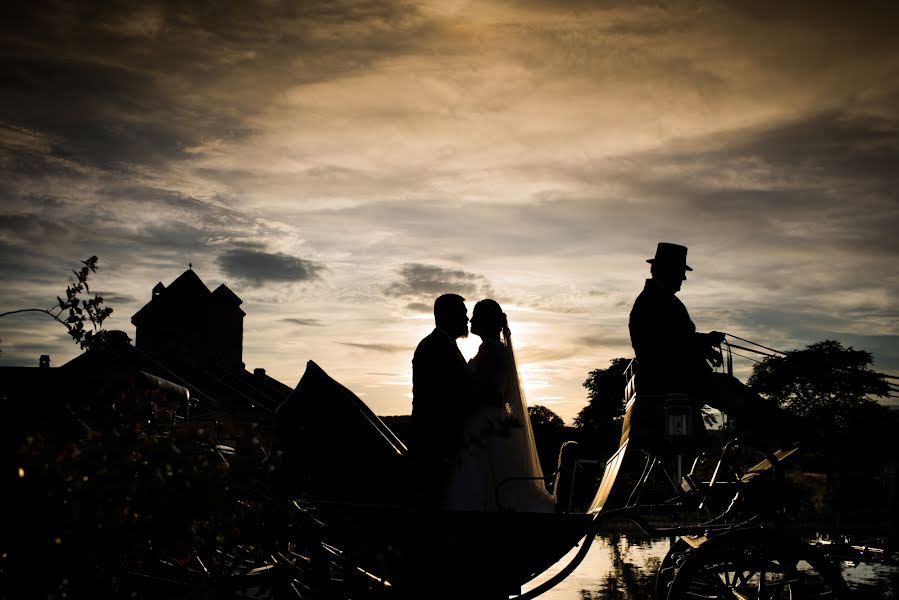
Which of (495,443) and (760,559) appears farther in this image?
(495,443)

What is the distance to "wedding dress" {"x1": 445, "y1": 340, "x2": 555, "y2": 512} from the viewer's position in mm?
5355

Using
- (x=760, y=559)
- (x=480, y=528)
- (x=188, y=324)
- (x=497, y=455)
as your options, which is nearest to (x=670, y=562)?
(x=760, y=559)

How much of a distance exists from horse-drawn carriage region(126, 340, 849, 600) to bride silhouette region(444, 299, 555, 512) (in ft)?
1.85

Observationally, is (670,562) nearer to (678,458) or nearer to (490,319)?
(678,458)

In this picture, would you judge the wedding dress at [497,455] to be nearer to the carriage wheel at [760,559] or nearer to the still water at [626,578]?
the carriage wheel at [760,559]

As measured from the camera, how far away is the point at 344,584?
3.36 m

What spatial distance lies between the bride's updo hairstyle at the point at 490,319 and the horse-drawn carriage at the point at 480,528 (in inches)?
38.6

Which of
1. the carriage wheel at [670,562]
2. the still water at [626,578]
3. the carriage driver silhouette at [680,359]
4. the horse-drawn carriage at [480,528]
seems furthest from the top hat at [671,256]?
the still water at [626,578]

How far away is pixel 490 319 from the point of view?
5750 millimetres

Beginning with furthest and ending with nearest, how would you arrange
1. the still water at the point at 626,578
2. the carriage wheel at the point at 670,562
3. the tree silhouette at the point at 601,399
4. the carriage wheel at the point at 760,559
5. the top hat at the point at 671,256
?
the tree silhouette at the point at 601,399 < the still water at the point at 626,578 < the top hat at the point at 671,256 < the carriage wheel at the point at 670,562 < the carriage wheel at the point at 760,559

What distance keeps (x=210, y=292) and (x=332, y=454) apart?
68453 millimetres

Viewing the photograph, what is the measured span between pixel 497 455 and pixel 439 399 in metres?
0.78

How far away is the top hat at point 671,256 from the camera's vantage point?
19.6 ft

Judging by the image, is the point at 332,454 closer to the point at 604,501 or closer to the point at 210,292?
the point at 604,501
